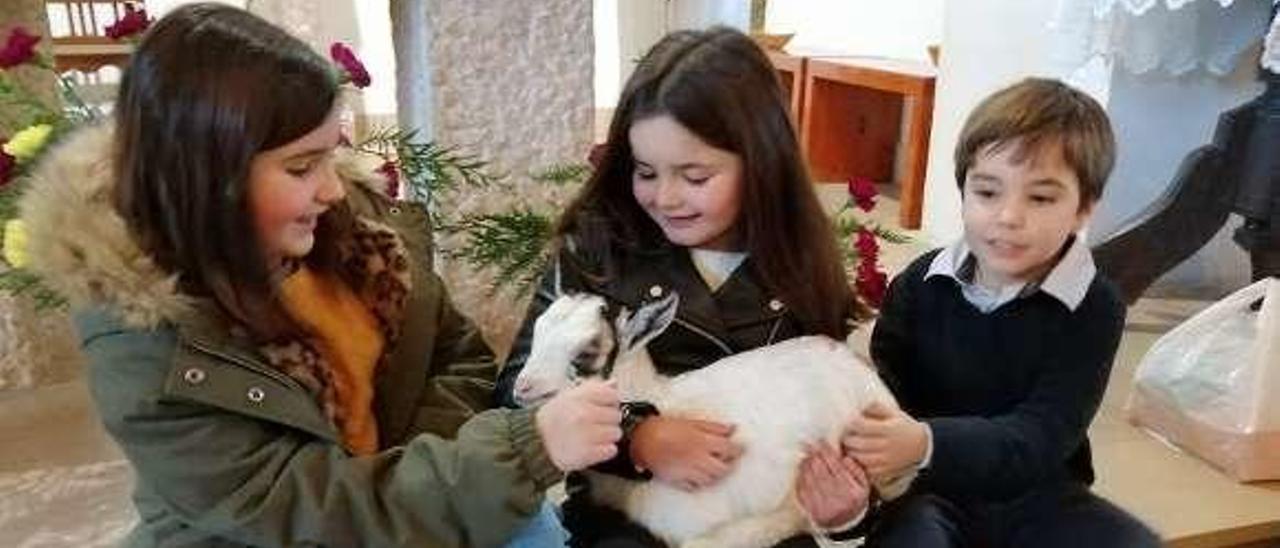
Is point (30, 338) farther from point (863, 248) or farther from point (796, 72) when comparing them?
point (796, 72)

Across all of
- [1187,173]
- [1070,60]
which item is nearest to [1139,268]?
[1187,173]

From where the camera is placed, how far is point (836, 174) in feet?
10.7

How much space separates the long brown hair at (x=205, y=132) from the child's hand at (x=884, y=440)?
502 millimetres

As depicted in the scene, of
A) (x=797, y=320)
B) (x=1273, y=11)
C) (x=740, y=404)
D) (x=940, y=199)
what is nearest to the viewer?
(x=740, y=404)

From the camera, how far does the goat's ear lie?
0.83 m

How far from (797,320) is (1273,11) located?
1.31 m

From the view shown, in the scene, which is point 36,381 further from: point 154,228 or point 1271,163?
point 1271,163

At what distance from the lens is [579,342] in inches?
31.9

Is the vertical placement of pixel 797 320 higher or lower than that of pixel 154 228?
lower

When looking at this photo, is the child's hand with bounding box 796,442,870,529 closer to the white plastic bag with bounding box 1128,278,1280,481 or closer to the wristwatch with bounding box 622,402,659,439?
the wristwatch with bounding box 622,402,659,439

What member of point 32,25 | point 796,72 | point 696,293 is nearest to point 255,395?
point 696,293

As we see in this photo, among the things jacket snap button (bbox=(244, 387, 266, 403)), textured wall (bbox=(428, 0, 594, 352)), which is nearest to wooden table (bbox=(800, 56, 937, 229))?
textured wall (bbox=(428, 0, 594, 352))

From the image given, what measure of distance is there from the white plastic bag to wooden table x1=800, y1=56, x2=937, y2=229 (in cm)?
122

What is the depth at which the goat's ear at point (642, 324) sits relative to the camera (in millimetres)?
833
